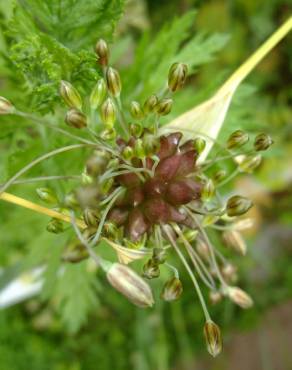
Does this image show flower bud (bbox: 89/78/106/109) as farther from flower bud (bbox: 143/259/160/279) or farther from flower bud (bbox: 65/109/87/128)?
flower bud (bbox: 143/259/160/279)

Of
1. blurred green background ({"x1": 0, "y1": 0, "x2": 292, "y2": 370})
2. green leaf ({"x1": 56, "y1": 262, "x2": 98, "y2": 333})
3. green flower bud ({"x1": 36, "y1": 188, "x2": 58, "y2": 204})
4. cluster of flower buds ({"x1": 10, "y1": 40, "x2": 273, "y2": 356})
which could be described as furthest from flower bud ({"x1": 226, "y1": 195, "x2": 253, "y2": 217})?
blurred green background ({"x1": 0, "y1": 0, "x2": 292, "y2": 370})

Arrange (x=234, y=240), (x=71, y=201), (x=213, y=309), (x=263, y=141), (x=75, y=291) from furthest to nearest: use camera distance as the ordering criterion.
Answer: (x=213, y=309)
(x=75, y=291)
(x=234, y=240)
(x=263, y=141)
(x=71, y=201)

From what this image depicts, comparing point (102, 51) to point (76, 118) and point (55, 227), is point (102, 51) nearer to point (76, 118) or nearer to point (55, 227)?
point (76, 118)

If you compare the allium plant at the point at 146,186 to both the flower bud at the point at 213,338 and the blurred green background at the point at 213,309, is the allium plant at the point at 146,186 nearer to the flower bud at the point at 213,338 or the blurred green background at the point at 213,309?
the flower bud at the point at 213,338

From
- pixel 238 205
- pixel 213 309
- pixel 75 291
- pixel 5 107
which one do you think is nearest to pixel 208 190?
pixel 238 205

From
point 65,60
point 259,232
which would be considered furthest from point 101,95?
point 259,232
